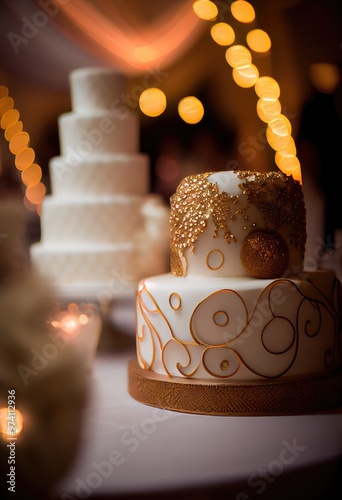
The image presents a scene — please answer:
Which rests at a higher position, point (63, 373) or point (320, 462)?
point (63, 373)

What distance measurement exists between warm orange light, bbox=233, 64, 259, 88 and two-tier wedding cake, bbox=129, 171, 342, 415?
2603mm

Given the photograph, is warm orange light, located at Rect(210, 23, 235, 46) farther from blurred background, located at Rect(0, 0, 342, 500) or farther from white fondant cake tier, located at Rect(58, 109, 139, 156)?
white fondant cake tier, located at Rect(58, 109, 139, 156)

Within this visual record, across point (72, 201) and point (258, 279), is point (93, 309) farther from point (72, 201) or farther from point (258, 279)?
point (258, 279)

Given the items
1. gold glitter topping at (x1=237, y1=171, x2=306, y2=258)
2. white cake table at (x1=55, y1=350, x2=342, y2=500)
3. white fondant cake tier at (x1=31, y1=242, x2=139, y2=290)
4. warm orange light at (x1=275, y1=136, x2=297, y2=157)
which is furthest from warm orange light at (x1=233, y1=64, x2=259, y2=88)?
white cake table at (x1=55, y1=350, x2=342, y2=500)

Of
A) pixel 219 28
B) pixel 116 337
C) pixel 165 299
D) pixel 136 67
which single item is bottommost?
pixel 116 337

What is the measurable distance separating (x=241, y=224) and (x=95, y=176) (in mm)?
1356

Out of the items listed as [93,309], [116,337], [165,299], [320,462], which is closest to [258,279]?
[165,299]

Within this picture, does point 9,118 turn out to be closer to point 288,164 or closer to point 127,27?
point 127,27

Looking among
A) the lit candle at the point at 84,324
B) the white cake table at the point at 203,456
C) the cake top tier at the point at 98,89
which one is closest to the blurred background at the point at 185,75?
the cake top tier at the point at 98,89

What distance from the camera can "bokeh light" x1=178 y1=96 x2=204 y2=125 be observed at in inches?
178

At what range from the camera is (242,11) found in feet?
13.6

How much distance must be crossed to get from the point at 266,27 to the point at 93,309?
2442 millimetres

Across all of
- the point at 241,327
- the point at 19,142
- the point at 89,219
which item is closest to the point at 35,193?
the point at 19,142

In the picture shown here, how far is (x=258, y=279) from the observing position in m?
1.92
